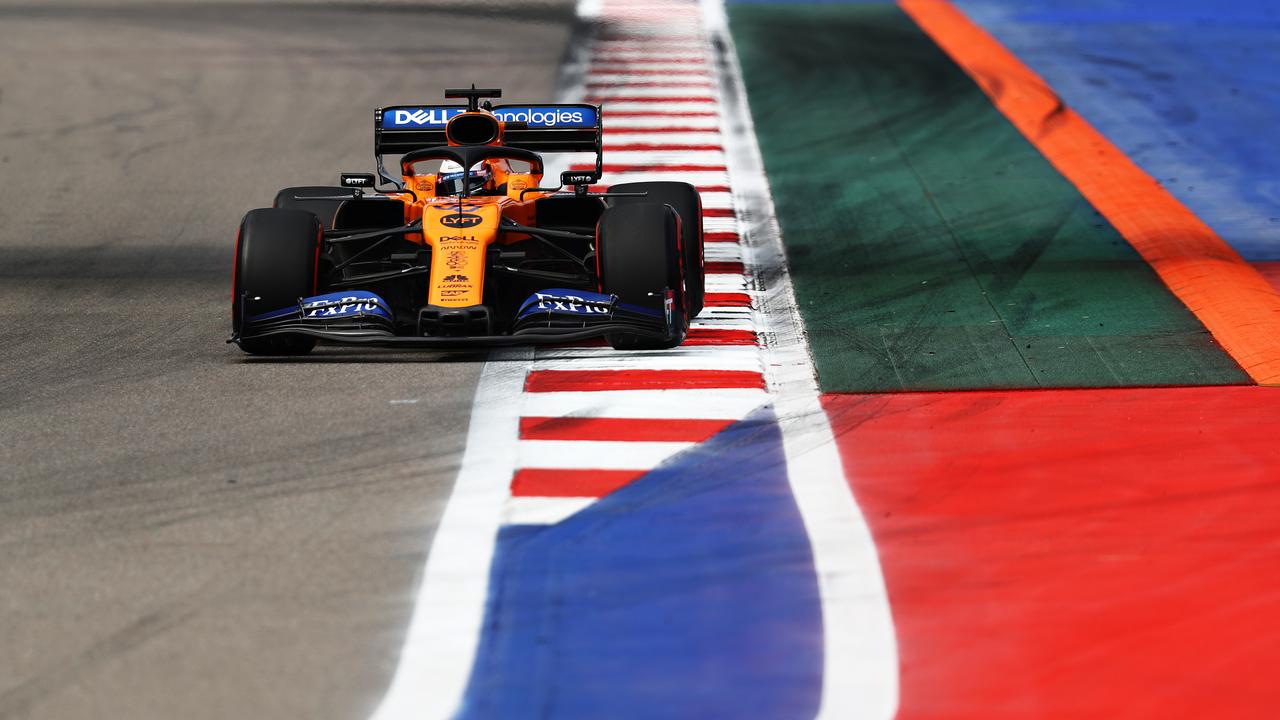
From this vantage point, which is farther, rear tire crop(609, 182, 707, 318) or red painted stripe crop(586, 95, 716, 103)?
red painted stripe crop(586, 95, 716, 103)

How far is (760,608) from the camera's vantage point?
7000mm

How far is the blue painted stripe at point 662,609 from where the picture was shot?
6.27 metres

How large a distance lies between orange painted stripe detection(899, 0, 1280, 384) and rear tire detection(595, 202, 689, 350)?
11.7 ft

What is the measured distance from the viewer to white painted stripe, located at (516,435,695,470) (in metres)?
8.89

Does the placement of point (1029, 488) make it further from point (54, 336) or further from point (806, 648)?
point (54, 336)

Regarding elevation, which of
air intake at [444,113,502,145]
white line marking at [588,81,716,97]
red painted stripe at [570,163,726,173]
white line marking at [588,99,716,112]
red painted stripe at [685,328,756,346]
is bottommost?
white line marking at [588,81,716,97]

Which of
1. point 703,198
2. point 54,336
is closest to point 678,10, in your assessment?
point 703,198

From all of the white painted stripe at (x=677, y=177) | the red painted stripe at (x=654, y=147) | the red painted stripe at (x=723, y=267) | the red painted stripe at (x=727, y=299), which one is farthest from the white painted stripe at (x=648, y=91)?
the red painted stripe at (x=727, y=299)

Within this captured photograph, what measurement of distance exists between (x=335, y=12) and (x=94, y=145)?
8096 millimetres

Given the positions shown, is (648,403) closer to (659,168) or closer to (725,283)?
(725,283)

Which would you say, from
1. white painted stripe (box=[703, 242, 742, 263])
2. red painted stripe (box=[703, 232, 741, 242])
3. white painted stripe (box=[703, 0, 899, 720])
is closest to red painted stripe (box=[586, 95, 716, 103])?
red painted stripe (box=[703, 232, 741, 242])

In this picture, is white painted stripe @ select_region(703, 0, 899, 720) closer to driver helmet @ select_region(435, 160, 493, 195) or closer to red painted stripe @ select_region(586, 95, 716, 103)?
driver helmet @ select_region(435, 160, 493, 195)

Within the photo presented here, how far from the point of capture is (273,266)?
1058 centimetres

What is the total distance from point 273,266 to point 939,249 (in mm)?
5766
